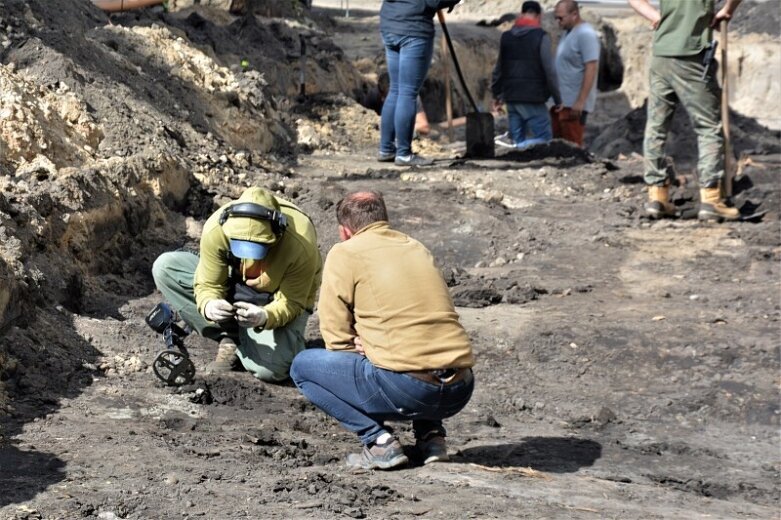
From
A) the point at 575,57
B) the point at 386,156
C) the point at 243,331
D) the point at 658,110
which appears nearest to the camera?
the point at 243,331

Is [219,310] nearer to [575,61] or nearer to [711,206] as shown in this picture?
[711,206]

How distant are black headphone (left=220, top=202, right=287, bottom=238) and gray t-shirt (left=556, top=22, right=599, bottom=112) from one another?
24.3ft

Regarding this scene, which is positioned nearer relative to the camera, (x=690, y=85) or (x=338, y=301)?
(x=338, y=301)

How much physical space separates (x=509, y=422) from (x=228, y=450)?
1841mm

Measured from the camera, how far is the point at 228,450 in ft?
17.2

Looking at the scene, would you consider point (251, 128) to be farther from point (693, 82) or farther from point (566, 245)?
point (693, 82)

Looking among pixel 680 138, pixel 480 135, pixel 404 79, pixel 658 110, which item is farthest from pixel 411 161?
pixel 680 138

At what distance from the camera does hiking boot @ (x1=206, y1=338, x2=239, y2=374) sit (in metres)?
6.73

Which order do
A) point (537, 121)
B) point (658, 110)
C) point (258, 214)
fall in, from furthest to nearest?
point (537, 121) < point (658, 110) < point (258, 214)

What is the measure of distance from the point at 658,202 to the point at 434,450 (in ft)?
19.0

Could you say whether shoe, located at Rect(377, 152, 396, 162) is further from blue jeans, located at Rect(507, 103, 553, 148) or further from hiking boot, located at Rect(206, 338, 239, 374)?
hiking boot, located at Rect(206, 338, 239, 374)

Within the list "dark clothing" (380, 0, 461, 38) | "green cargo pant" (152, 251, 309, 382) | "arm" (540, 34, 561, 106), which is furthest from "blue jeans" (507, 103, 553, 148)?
"green cargo pant" (152, 251, 309, 382)

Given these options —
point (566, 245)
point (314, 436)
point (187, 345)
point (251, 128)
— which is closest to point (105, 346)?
point (187, 345)

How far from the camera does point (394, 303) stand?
16.5 ft
